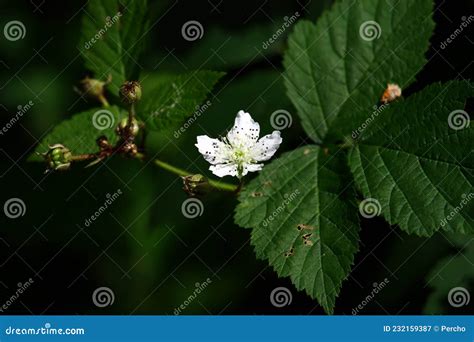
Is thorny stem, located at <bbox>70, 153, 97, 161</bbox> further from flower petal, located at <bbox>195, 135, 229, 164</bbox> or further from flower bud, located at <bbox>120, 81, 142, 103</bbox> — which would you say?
flower petal, located at <bbox>195, 135, 229, 164</bbox>

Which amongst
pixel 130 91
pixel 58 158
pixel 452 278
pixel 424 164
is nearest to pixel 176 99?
pixel 130 91

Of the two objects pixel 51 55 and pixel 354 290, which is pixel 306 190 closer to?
pixel 354 290

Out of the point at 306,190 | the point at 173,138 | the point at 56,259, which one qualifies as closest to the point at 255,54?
the point at 173,138

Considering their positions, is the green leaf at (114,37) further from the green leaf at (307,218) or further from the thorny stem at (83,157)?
the green leaf at (307,218)

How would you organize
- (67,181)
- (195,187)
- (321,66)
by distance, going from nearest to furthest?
(195,187) → (321,66) → (67,181)

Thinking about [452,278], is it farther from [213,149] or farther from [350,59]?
[213,149]

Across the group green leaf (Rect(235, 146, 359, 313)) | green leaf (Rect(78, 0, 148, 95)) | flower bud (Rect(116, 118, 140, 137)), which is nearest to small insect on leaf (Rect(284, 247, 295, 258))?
green leaf (Rect(235, 146, 359, 313))

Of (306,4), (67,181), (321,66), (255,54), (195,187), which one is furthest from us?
(67,181)
